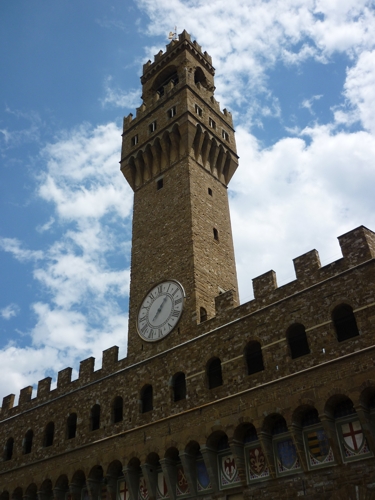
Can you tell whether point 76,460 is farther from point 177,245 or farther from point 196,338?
point 177,245

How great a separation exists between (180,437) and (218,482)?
1.90m

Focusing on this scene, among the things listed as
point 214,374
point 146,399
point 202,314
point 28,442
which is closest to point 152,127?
point 202,314

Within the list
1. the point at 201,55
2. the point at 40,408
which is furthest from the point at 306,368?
the point at 201,55

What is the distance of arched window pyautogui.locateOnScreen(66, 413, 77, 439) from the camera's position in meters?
21.6

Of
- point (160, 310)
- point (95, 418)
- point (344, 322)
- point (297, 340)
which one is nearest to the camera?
point (344, 322)

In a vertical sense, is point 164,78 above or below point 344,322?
above

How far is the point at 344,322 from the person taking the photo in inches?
595

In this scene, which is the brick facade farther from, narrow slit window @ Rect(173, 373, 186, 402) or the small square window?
the small square window

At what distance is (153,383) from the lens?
19.2m

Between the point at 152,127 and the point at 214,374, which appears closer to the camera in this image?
the point at 214,374

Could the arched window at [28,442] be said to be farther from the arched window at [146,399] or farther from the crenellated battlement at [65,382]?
the arched window at [146,399]

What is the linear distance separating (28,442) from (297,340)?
574 inches

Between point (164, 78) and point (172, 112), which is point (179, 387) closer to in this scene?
point (172, 112)

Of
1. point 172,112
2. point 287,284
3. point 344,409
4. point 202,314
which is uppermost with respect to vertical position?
point 172,112
